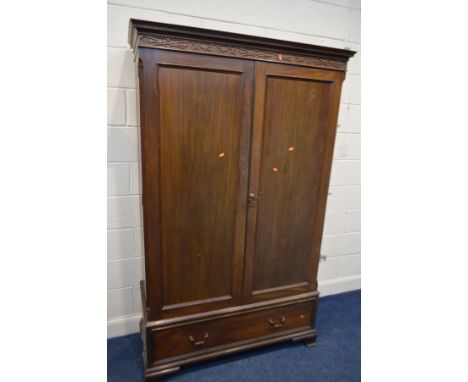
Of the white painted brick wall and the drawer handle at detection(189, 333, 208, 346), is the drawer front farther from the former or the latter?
the white painted brick wall

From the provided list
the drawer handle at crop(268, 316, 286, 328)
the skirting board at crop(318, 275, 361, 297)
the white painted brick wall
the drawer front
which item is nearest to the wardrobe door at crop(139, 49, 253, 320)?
the drawer front

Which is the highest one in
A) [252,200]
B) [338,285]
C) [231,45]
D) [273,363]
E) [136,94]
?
[231,45]

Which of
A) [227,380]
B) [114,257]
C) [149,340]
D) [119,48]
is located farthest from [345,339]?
[119,48]

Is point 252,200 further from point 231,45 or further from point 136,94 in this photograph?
point 136,94

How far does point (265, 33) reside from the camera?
176cm

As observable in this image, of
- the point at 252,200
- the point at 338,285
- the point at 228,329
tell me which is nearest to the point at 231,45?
the point at 252,200

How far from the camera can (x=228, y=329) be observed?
1601 millimetres

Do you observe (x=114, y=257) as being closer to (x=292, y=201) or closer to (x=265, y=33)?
(x=292, y=201)

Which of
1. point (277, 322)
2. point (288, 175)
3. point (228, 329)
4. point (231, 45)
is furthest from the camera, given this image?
point (277, 322)

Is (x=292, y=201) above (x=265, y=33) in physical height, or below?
below

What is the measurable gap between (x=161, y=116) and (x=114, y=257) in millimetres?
1014

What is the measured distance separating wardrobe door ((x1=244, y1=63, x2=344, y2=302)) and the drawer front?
0.42 feet

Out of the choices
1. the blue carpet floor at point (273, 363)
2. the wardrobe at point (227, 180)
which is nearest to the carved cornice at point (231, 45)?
the wardrobe at point (227, 180)

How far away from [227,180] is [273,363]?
1155 millimetres
